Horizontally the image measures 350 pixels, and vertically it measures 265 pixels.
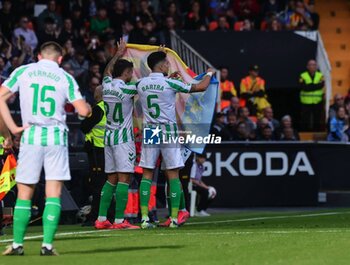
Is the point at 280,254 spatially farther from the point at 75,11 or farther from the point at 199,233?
the point at 75,11

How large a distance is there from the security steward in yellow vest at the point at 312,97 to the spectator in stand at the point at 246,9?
2.90 metres

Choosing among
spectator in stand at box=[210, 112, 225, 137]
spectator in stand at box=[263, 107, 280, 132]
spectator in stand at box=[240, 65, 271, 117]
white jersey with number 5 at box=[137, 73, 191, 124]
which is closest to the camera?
white jersey with number 5 at box=[137, 73, 191, 124]

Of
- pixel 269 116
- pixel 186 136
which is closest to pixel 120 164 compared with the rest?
pixel 186 136

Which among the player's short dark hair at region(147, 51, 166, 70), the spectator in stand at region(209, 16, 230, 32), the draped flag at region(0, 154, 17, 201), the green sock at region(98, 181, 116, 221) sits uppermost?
the spectator in stand at region(209, 16, 230, 32)

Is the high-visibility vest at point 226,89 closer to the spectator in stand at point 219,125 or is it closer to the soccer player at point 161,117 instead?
the spectator in stand at point 219,125

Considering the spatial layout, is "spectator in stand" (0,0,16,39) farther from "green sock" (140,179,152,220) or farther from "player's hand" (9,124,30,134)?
"player's hand" (9,124,30,134)

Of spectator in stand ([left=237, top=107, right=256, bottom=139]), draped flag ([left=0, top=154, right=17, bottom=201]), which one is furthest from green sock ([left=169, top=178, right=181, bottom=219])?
spectator in stand ([left=237, top=107, right=256, bottom=139])

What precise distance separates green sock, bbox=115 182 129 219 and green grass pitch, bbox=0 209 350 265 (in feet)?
1.71

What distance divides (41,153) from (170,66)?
6.90 m

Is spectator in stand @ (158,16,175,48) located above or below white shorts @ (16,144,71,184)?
above

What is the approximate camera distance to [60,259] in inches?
478

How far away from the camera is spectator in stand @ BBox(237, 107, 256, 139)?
86.7 ft

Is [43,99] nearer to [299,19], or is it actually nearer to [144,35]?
[144,35]

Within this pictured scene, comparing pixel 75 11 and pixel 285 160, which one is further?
pixel 75 11
